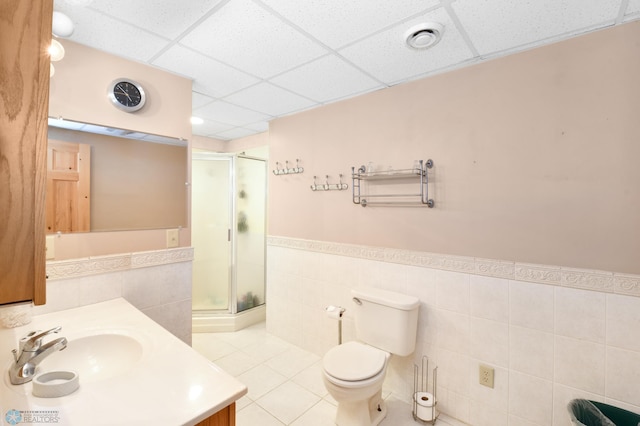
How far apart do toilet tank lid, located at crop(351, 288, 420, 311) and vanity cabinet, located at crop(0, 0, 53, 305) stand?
5.77ft

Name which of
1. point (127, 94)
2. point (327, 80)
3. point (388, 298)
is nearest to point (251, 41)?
point (327, 80)

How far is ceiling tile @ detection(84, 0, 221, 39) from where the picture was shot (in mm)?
1266

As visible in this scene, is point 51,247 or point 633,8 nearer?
point 633,8

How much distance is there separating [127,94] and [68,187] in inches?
24.8

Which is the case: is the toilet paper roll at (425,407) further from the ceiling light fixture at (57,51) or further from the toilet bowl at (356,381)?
the ceiling light fixture at (57,51)

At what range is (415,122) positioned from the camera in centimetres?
200

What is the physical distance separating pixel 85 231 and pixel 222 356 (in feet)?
5.18

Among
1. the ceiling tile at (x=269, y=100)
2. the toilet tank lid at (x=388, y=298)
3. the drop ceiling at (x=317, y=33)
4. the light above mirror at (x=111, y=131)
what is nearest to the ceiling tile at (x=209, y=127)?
the ceiling tile at (x=269, y=100)

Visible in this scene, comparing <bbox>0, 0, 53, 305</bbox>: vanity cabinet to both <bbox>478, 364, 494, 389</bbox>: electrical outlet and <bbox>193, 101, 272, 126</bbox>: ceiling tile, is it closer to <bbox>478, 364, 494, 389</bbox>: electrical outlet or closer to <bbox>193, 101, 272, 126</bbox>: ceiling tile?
<bbox>478, 364, 494, 389</bbox>: electrical outlet

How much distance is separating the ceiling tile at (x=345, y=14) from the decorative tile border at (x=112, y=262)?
1559 millimetres

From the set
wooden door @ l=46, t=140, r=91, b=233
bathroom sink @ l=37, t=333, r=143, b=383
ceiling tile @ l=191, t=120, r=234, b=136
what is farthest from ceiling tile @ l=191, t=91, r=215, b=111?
bathroom sink @ l=37, t=333, r=143, b=383

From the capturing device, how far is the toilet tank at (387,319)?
186cm

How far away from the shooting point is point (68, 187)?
5.09ft

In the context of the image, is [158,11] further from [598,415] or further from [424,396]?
[598,415]
